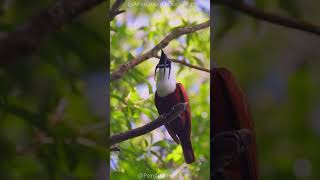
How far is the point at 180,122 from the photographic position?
1.85 m

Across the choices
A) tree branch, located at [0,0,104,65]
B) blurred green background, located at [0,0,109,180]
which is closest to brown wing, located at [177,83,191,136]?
blurred green background, located at [0,0,109,180]

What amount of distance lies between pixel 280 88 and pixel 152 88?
0.50 meters

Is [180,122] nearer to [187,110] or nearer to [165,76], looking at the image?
[187,110]

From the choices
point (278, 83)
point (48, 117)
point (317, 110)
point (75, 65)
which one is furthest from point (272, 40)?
point (48, 117)

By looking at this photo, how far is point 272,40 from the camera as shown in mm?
1848

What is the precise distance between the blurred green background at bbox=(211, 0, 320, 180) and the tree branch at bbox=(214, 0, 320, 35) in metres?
0.14

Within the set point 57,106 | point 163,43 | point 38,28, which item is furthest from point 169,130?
point 38,28

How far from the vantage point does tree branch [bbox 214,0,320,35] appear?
1643 millimetres

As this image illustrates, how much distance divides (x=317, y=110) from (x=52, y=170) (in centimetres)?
105

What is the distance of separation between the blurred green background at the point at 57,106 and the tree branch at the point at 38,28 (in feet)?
0.89

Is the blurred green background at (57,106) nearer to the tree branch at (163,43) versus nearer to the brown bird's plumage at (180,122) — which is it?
the tree branch at (163,43)

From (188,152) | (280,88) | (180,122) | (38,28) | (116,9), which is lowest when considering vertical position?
(188,152)

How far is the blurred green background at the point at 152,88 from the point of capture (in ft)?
6.02

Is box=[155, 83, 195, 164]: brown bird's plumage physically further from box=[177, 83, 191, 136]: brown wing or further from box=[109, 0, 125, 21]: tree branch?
box=[109, 0, 125, 21]: tree branch
